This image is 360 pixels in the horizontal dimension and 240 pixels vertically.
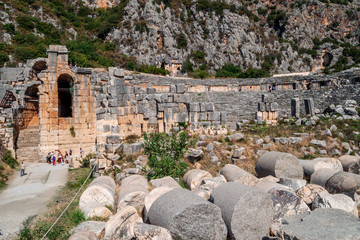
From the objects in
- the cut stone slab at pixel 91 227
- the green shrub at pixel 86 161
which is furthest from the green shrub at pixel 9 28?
the cut stone slab at pixel 91 227

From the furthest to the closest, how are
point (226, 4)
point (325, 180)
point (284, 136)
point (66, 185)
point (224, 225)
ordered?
point (226, 4), point (284, 136), point (66, 185), point (325, 180), point (224, 225)

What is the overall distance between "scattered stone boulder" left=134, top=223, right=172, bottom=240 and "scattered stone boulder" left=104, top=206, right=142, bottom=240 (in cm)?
23

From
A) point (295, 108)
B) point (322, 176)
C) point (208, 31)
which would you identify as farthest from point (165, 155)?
point (208, 31)

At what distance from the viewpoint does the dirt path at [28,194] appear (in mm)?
8492

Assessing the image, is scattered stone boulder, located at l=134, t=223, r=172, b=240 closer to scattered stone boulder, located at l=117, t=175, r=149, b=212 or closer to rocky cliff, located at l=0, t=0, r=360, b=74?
scattered stone boulder, located at l=117, t=175, r=149, b=212

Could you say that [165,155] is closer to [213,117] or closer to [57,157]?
[213,117]

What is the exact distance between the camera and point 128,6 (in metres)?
57.2

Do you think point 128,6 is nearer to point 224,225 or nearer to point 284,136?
point 284,136

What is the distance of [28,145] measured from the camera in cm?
1948

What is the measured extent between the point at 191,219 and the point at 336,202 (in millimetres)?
3674

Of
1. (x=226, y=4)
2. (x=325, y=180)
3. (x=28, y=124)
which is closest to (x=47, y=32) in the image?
(x=28, y=124)

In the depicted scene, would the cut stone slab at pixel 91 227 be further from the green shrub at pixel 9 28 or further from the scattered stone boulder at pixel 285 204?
the green shrub at pixel 9 28

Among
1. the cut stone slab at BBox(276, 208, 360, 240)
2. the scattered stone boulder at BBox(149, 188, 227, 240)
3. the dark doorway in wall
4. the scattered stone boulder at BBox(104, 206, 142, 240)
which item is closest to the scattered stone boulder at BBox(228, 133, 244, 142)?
the cut stone slab at BBox(276, 208, 360, 240)

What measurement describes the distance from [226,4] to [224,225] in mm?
64631
